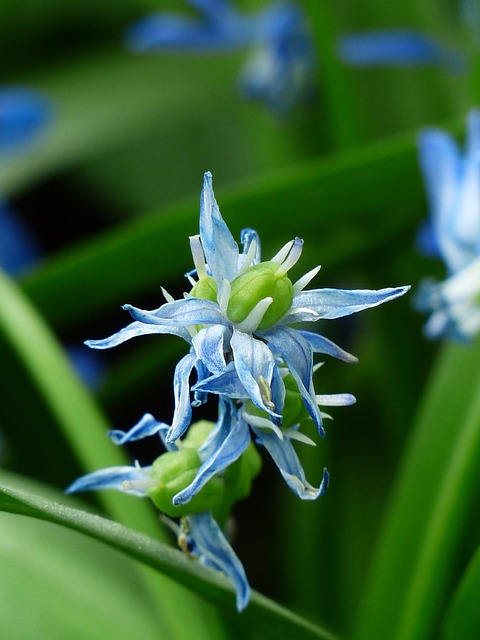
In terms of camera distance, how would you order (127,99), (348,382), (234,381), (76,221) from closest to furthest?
(234,381) < (348,382) < (127,99) < (76,221)

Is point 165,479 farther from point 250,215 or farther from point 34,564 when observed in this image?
point 250,215

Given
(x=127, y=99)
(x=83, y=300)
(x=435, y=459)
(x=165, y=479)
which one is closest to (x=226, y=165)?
(x=127, y=99)

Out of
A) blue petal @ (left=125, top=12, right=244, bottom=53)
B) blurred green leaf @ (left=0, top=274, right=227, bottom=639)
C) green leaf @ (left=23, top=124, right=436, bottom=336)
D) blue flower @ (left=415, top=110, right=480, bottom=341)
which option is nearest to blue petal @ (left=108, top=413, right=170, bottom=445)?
blurred green leaf @ (left=0, top=274, right=227, bottom=639)

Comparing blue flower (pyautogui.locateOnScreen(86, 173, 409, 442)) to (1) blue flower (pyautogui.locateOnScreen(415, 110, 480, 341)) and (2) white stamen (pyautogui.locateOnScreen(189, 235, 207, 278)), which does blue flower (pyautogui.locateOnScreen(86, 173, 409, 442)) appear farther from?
(1) blue flower (pyautogui.locateOnScreen(415, 110, 480, 341))

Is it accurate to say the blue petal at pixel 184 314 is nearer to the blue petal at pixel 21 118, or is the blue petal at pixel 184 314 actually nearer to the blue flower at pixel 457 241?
the blue flower at pixel 457 241

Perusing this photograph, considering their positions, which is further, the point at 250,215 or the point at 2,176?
the point at 2,176

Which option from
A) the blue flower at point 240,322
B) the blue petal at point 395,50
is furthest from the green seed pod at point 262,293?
the blue petal at point 395,50
